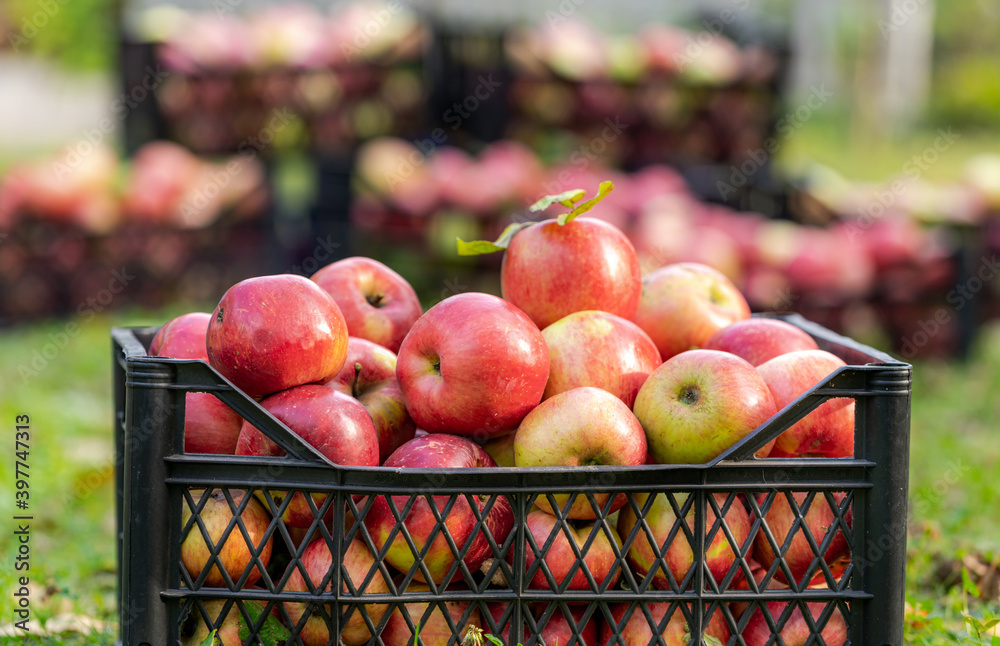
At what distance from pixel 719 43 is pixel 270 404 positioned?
5.70 m

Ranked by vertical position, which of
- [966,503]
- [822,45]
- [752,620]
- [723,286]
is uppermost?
[822,45]

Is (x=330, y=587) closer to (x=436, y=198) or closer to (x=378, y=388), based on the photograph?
(x=378, y=388)

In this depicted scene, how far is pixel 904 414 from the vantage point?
1239mm

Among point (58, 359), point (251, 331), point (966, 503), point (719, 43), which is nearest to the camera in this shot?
point (251, 331)

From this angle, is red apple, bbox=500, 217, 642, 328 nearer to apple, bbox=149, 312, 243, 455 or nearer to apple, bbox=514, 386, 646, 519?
apple, bbox=514, 386, 646, 519

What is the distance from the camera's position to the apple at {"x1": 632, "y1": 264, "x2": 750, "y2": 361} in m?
1.72

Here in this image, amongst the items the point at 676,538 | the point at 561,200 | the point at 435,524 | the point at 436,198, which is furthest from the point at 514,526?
the point at 436,198

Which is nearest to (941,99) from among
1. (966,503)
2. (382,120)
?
(382,120)

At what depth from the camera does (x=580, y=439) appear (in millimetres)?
1300

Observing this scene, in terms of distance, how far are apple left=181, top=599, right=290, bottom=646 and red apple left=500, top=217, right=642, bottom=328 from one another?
67 cm

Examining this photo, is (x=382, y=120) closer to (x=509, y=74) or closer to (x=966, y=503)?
(x=509, y=74)

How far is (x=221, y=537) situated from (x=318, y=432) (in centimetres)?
17

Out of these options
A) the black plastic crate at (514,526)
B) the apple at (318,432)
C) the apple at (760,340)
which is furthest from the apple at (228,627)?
the apple at (760,340)

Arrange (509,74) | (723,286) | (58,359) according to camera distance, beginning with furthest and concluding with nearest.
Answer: (509,74), (58,359), (723,286)
